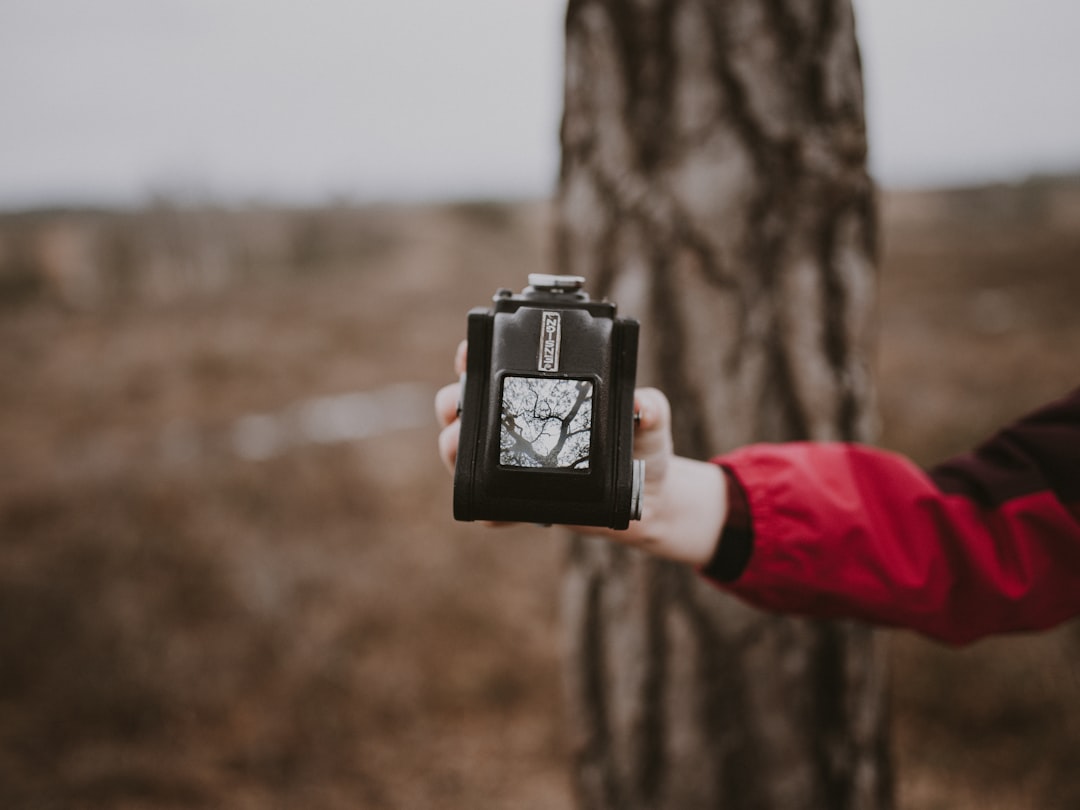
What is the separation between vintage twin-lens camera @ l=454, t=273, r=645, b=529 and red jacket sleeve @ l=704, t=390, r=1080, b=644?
1.25 ft

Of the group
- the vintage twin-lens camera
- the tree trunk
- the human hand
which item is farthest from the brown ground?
the vintage twin-lens camera

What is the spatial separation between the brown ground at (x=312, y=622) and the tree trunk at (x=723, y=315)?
0.47 m

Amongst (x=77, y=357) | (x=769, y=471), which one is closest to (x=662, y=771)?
(x=769, y=471)

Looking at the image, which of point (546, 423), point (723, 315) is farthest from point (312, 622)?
point (546, 423)

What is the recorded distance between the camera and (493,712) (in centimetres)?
360

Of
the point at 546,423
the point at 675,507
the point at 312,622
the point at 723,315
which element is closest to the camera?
the point at 546,423

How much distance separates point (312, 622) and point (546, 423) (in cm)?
400

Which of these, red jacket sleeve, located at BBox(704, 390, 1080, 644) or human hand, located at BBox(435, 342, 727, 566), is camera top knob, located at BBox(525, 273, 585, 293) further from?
red jacket sleeve, located at BBox(704, 390, 1080, 644)

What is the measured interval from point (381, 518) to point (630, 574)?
15.3 feet

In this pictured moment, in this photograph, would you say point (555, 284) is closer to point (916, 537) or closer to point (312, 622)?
point (916, 537)

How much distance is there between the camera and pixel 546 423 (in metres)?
0.88

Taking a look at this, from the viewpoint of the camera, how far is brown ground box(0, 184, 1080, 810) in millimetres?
2992

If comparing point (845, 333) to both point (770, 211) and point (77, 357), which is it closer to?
point (770, 211)

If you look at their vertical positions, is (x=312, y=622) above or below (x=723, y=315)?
below
